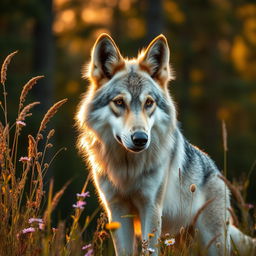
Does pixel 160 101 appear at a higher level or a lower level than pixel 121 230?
higher

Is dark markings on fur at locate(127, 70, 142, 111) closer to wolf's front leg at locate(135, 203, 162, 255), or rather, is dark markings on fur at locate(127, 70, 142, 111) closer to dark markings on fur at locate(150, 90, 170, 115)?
dark markings on fur at locate(150, 90, 170, 115)

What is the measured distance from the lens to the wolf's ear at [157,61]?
496cm

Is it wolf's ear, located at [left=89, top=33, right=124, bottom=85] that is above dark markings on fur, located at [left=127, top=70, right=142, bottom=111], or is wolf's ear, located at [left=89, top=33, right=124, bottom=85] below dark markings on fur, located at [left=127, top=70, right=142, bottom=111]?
above

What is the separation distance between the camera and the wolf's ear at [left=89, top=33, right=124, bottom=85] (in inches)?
191

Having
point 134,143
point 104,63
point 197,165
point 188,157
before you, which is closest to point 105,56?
point 104,63

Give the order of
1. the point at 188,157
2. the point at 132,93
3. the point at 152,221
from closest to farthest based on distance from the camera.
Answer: the point at 152,221 → the point at 132,93 → the point at 188,157

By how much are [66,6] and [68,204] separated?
8.51 meters

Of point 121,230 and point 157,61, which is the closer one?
point 121,230

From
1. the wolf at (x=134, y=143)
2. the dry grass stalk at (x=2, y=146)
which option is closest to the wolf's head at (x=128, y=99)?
the wolf at (x=134, y=143)

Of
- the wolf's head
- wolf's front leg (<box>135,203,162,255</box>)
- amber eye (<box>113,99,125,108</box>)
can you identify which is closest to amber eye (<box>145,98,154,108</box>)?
the wolf's head

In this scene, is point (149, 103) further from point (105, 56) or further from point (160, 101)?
point (105, 56)

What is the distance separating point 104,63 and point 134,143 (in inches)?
45.7

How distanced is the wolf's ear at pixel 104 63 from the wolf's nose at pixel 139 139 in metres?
1.00

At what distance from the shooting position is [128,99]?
450 cm
